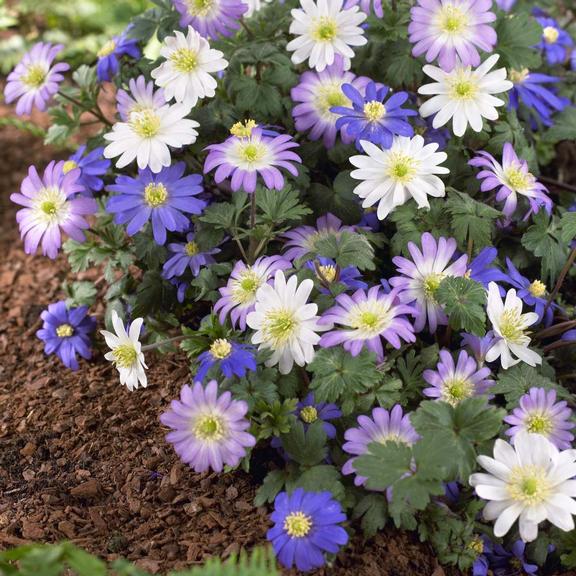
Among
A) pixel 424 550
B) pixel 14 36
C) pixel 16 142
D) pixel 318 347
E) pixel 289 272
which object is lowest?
pixel 424 550

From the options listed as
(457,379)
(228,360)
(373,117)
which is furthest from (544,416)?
(373,117)

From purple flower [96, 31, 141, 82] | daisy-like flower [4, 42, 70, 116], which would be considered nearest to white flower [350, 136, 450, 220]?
purple flower [96, 31, 141, 82]

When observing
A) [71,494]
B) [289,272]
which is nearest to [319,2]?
[289,272]

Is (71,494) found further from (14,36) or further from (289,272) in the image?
(14,36)

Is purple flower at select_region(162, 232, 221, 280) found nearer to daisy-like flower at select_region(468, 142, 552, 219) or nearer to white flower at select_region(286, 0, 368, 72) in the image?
white flower at select_region(286, 0, 368, 72)

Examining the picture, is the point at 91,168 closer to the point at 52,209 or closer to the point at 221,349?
the point at 52,209
